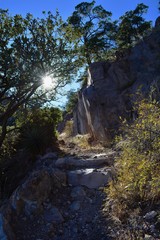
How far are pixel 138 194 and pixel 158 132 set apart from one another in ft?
4.12

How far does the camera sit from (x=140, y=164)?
430cm

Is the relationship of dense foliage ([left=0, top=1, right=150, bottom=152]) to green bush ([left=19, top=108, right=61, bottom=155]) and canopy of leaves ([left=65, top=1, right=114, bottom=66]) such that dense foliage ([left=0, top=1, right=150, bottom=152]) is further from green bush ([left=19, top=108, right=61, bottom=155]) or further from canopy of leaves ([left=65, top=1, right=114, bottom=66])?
canopy of leaves ([left=65, top=1, right=114, bottom=66])

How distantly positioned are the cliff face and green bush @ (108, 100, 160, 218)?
6.31 metres

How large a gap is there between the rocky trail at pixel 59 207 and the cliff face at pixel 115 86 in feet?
16.1

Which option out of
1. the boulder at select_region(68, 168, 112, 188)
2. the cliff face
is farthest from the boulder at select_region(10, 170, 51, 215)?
the cliff face

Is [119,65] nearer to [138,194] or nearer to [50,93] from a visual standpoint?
[50,93]

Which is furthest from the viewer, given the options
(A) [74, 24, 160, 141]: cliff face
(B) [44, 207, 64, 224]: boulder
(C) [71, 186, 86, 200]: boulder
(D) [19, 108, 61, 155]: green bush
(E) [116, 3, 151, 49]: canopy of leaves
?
(E) [116, 3, 151, 49]: canopy of leaves

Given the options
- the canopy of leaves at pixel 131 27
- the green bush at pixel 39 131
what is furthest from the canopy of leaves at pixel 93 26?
the green bush at pixel 39 131

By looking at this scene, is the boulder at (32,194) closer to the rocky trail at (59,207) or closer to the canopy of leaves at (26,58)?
the rocky trail at (59,207)

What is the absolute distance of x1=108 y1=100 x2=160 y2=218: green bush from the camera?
4.38 meters

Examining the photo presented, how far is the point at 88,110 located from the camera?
13.0 m

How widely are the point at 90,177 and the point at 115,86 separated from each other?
311 inches

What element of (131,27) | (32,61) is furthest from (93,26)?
(32,61)

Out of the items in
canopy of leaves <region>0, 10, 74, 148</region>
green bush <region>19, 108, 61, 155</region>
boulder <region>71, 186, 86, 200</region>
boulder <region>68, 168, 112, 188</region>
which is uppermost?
canopy of leaves <region>0, 10, 74, 148</region>
